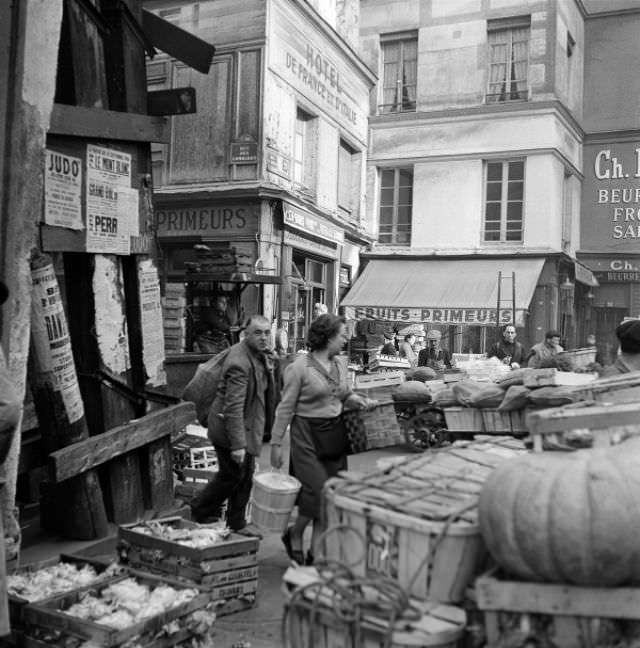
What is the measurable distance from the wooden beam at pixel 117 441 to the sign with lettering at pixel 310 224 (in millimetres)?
10452

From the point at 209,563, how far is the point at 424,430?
6.65 metres

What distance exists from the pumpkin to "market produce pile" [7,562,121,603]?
2.55 m

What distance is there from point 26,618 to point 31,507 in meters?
3.04

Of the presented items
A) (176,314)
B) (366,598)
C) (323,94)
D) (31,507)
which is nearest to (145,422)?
(31,507)

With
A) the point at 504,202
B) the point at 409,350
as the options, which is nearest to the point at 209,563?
the point at 409,350

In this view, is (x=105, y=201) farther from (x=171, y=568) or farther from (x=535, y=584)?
(x=535, y=584)

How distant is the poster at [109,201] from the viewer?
598 cm

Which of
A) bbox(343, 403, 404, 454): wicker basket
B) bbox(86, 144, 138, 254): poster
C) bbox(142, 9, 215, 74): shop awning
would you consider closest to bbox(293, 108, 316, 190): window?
bbox(142, 9, 215, 74): shop awning

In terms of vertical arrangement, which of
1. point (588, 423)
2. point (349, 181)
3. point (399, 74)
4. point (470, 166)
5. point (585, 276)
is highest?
point (399, 74)

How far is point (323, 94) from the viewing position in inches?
762

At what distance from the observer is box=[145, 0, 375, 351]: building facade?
53.6 feet

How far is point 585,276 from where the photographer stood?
87.2 feet

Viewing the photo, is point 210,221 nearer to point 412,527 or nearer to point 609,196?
point 412,527

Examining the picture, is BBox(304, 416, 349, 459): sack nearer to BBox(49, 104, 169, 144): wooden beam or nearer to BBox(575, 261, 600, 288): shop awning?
BBox(49, 104, 169, 144): wooden beam
